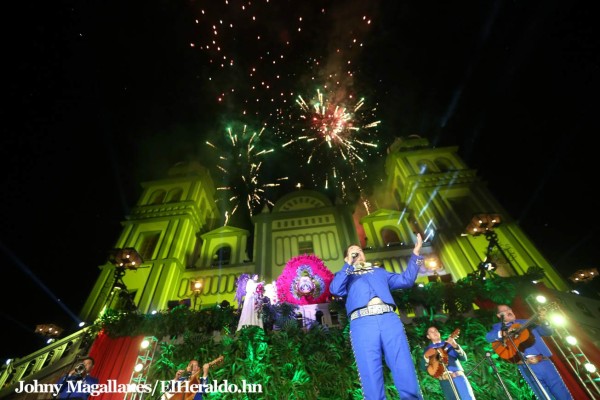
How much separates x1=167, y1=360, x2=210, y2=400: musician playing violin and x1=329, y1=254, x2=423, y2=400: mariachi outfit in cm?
370

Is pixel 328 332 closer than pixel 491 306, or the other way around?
pixel 328 332

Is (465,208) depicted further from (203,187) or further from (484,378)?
(203,187)

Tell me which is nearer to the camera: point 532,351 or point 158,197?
point 532,351

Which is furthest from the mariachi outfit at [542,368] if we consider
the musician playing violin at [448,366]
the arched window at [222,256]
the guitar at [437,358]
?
the arched window at [222,256]

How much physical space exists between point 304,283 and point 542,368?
6.40 meters

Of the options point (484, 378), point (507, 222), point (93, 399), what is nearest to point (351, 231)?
point (507, 222)

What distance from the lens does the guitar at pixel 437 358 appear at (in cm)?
544

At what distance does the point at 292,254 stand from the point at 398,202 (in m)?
11.6

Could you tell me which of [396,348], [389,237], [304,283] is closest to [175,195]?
[389,237]

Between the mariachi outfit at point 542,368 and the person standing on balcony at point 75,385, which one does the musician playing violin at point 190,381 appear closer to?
the person standing on balcony at point 75,385

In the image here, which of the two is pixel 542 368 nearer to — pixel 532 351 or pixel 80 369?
pixel 532 351

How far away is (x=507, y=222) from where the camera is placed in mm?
19219

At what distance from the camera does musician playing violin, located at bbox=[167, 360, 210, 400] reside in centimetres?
584

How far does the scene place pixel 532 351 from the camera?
538 centimetres
